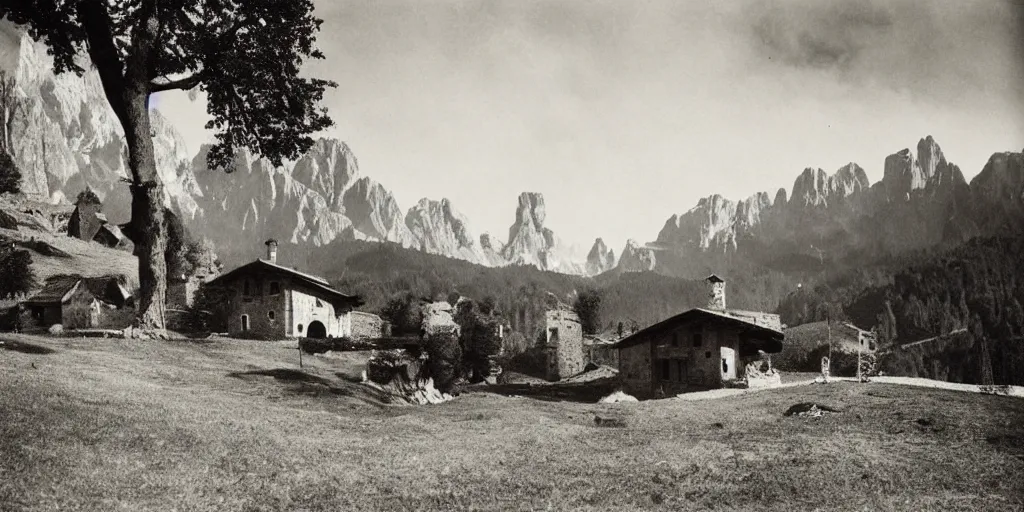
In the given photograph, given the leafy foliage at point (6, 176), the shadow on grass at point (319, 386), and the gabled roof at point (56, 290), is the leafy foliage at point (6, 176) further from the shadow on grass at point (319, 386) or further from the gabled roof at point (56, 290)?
the shadow on grass at point (319, 386)

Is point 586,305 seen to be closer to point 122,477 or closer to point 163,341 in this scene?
point 163,341

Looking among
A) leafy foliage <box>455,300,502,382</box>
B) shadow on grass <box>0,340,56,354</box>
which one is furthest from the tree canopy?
leafy foliage <box>455,300,502,382</box>

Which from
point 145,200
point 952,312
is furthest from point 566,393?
point 952,312

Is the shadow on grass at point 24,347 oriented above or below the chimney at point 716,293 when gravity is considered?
below

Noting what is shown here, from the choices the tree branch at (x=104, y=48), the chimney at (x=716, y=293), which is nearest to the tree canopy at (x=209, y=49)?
the tree branch at (x=104, y=48)

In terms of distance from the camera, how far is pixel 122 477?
997cm

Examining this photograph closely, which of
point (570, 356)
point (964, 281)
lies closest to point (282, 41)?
point (570, 356)

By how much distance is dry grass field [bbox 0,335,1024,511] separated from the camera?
1038cm

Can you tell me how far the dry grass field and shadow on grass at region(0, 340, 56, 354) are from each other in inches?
6.0

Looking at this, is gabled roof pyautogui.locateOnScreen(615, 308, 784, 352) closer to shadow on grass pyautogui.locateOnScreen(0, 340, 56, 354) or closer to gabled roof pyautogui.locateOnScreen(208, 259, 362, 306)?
gabled roof pyautogui.locateOnScreen(208, 259, 362, 306)

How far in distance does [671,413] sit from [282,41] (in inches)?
824

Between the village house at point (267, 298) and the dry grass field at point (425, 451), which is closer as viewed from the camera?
the dry grass field at point (425, 451)

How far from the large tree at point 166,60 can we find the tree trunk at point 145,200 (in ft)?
0.12

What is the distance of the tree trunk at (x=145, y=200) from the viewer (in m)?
22.8
